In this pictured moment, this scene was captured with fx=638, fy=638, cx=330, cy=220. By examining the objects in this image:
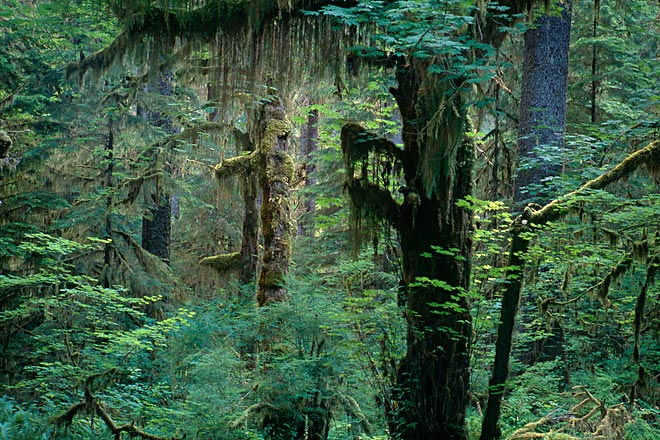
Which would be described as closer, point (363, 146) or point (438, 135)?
point (438, 135)

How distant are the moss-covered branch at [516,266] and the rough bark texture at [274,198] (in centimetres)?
478

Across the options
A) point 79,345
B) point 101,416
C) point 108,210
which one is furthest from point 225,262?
point 101,416

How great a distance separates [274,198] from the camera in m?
11.5

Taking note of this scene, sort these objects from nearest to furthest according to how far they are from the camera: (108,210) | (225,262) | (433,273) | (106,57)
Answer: (433,273)
(106,57)
(108,210)
(225,262)

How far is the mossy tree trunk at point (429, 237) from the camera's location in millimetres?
6941

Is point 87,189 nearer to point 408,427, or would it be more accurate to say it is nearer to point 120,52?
point 120,52

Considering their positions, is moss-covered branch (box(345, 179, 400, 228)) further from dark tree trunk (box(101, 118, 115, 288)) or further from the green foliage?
dark tree trunk (box(101, 118, 115, 288))

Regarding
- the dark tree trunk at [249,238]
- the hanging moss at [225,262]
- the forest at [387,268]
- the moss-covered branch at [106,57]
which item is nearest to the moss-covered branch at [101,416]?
the forest at [387,268]

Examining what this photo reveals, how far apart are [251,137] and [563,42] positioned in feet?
20.4

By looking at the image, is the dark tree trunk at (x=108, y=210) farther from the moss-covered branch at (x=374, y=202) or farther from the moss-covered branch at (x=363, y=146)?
the moss-covered branch at (x=374, y=202)

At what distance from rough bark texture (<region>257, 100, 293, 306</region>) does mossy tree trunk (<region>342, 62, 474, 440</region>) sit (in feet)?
12.3

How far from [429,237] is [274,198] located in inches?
184

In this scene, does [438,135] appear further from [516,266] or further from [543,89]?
[543,89]

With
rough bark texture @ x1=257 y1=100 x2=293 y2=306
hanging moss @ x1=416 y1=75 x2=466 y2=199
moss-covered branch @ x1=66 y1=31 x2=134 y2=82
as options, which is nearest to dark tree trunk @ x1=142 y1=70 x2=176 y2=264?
moss-covered branch @ x1=66 y1=31 x2=134 y2=82
